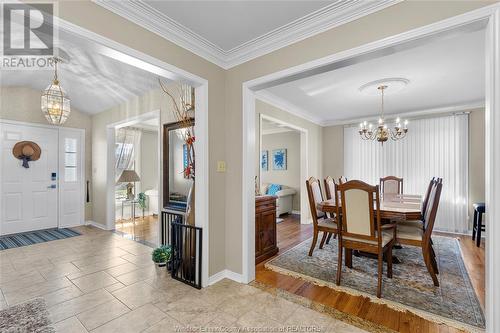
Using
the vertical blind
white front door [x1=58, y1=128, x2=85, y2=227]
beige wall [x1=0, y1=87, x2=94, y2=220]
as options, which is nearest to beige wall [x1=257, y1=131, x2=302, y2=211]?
the vertical blind

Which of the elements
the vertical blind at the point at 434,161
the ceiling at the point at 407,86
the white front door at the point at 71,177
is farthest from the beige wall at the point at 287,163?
the white front door at the point at 71,177

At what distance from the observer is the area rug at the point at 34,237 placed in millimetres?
3943

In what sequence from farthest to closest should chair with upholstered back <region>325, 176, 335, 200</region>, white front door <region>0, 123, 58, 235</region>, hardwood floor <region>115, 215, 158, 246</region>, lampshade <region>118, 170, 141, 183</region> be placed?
1. lampshade <region>118, 170, 141, 183</region>
2. white front door <region>0, 123, 58, 235</region>
3. hardwood floor <region>115, 215, 158, 246</region>
4. chair with upholstered back <region>325, 176, 335, 200</region>

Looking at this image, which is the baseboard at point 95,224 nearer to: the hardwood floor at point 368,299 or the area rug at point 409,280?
the hardwood floor at point 368,299

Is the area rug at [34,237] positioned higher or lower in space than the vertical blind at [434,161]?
lower

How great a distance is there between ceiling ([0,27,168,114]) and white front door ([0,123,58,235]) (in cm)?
94

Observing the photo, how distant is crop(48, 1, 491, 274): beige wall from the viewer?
5.46ft

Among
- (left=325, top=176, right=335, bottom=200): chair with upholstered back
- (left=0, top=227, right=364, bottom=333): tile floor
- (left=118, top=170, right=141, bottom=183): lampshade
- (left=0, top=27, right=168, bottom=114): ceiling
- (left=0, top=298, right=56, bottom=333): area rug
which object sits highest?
(left=0, top=27, right=168, bottom=114): ceiling

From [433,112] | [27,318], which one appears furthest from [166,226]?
[433,112]

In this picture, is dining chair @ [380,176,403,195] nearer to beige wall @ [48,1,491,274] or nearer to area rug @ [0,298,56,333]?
beige wall @ [48,1,491,274]

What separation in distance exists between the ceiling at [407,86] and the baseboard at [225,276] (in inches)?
112

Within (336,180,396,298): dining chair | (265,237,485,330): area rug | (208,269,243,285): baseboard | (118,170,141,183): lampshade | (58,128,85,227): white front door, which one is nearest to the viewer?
(265,237,485,330): area rug

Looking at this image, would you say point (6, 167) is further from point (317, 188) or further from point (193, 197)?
point (317, 188)

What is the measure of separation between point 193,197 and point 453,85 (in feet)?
14.4
